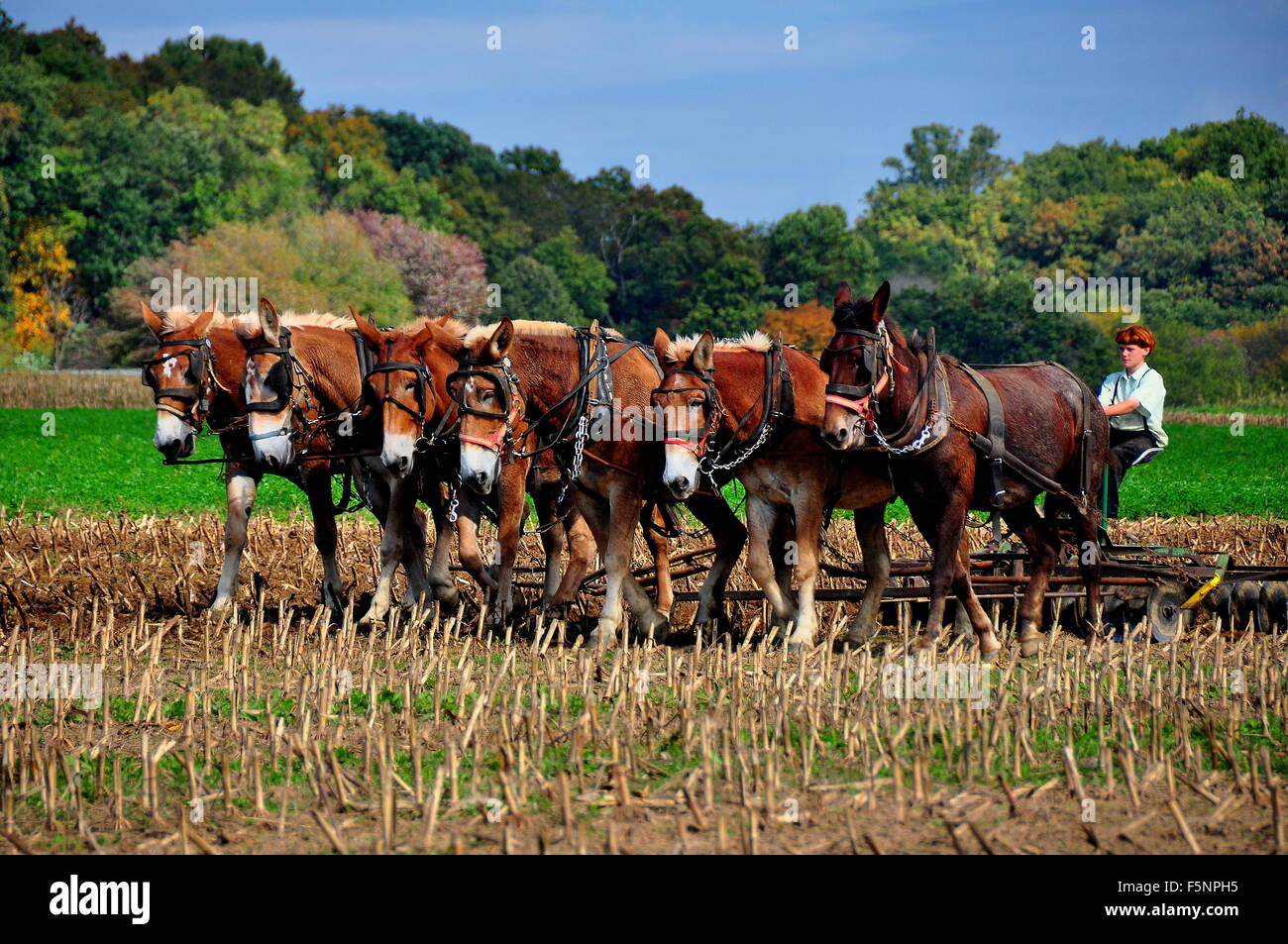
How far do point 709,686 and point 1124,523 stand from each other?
389 inches

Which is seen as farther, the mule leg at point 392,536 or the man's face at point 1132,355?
the man's face at point 1132,355

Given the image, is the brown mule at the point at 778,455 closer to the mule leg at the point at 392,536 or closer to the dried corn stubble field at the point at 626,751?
→ the dried corn stubble field at the point at 626,751

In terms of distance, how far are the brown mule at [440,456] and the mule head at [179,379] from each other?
4.32ft

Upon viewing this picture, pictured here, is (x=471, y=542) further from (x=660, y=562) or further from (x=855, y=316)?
(x=855, y=316)

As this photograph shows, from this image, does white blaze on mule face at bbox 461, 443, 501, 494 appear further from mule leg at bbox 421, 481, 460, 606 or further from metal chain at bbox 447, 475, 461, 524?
mule leg at bbox 421, 481, 460, 606

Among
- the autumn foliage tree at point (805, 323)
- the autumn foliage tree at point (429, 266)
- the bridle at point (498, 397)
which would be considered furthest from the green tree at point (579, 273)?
the bridle at point (498, 397)

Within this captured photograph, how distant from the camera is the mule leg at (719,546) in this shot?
11211 mm

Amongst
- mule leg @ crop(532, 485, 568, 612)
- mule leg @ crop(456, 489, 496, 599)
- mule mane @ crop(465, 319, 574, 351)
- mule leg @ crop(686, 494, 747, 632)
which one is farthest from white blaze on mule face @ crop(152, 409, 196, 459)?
mule leg @ crop(686, 494, 747, 632)

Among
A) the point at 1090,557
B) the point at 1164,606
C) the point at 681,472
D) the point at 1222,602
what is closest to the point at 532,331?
the point at 681,472

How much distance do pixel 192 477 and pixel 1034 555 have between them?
19.0 metres

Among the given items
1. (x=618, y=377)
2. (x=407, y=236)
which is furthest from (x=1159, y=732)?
(x=407, y=236)
